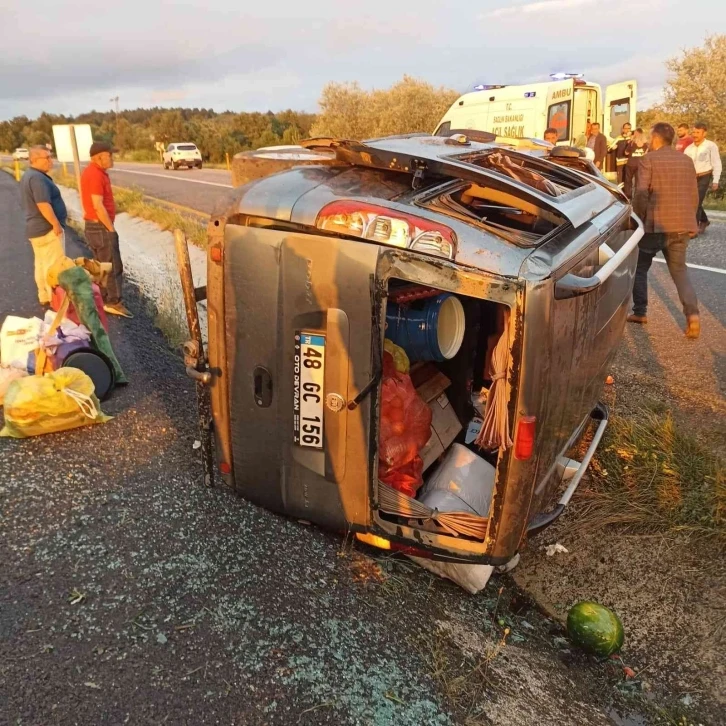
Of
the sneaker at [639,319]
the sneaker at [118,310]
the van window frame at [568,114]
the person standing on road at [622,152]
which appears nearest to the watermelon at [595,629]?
the sneaker at [639,319]

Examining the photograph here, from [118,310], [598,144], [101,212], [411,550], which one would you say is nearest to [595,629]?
[411,550]

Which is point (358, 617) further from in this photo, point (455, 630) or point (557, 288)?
point (557, 288)

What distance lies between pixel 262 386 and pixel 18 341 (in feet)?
8.21

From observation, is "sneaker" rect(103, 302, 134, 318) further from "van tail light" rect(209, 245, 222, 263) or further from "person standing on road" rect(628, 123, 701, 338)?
"person standing on road" rect(628, 123, 701, 338)

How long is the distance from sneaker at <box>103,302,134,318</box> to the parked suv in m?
33.5

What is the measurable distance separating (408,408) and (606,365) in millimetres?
1470

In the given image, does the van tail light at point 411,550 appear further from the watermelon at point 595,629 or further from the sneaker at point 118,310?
the sneaker at point 118,310

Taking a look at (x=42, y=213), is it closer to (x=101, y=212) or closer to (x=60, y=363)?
(x=101, y=212)

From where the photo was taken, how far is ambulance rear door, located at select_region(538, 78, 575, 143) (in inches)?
539

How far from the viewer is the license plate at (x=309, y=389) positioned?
A: 109 inches

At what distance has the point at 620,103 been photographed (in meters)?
15.0

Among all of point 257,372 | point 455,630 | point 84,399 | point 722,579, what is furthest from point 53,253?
point 722,579

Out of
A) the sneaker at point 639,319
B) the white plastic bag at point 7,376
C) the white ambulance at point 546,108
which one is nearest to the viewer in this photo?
the white plastic bag at point 7,376

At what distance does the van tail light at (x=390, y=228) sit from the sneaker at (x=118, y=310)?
5.01 metres
